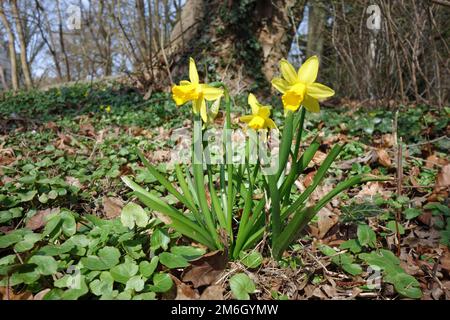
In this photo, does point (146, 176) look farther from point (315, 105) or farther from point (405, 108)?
point (405, 108)

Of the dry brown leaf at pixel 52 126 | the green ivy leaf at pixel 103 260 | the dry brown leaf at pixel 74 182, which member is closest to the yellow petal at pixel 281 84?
the green ivy leaf at pixel 103 260

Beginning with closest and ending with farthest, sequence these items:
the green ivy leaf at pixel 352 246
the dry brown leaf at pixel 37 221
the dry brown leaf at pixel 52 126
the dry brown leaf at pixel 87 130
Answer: the green ivy leaf at pixel 352 246
the dry brown leaf at pixel 37 221
the dry brown leaf at pixel 87 130
the dry brown leaf at pixel 52 126

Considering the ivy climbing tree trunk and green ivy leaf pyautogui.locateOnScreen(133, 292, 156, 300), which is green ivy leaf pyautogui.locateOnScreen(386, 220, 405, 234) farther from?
the ivy climbing tree trunk

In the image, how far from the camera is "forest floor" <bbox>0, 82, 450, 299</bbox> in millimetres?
1135

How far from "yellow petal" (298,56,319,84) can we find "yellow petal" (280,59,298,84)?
21 millimetres

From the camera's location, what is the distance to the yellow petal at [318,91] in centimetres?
104

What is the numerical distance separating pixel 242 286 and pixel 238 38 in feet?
15.0

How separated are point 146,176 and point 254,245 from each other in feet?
Answer: 3.04

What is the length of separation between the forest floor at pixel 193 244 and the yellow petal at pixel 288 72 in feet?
2.14

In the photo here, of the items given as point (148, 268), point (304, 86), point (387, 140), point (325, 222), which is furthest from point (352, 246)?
point (387, 140)

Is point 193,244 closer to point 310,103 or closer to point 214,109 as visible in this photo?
point 214,109

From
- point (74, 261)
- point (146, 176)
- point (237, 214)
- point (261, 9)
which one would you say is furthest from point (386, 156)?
point (261, 9)

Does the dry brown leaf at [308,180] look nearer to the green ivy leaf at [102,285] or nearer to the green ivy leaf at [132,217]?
the green ivy leaf at [132,217]

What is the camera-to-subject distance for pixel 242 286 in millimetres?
1105
